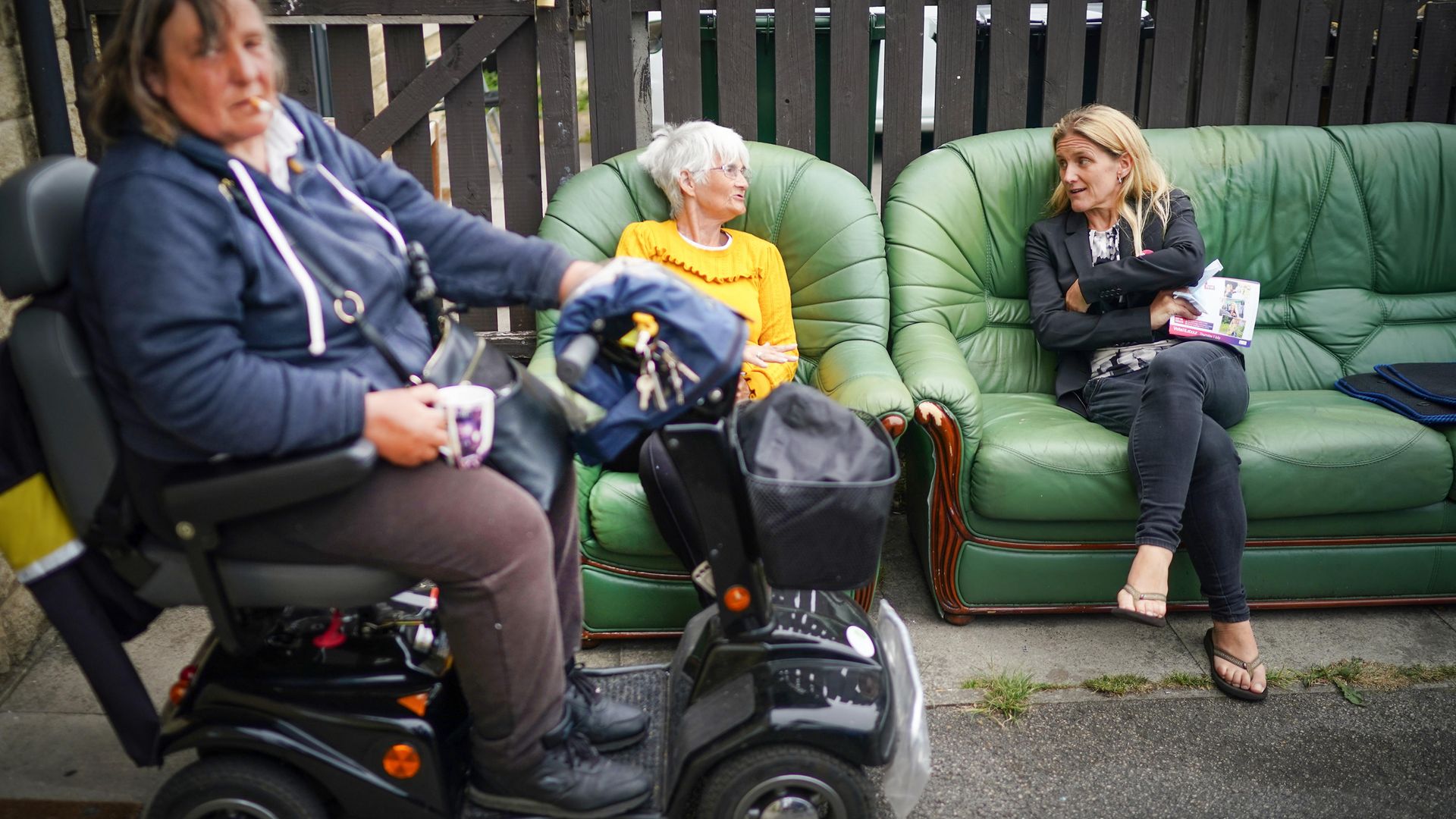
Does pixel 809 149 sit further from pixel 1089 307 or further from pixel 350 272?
pixel 350 272

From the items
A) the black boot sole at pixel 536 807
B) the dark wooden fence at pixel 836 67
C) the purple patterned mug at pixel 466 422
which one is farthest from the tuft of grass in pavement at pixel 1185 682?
the purple patterned mug at pixel 466 422

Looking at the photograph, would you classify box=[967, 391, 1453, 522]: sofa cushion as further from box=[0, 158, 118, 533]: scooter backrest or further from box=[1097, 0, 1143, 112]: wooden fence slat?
box=[0, 158, 118, 533]: scooter backrest

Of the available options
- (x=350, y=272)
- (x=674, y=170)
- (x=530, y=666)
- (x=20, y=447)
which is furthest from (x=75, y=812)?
(x=674, y=170)

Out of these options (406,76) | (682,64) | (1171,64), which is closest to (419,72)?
(406,76)

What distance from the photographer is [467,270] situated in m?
2.09

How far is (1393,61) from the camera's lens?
3.92 meters

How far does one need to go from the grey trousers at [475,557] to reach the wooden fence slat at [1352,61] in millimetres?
3317

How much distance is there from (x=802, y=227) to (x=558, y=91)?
3.01 ft

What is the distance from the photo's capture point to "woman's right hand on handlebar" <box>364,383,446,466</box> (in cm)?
176

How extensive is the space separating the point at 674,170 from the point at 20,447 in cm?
185

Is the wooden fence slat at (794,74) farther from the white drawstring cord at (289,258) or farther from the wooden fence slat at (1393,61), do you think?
the white drawstring cord at (289,258)

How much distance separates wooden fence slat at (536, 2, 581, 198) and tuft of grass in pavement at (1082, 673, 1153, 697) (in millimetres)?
2092

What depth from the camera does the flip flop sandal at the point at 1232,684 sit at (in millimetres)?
2818

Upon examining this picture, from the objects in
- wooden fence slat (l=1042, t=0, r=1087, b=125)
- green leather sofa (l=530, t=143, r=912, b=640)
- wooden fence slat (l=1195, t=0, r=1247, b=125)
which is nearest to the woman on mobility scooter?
green leather sofa (l=530, t=143, r=912, b=640)
